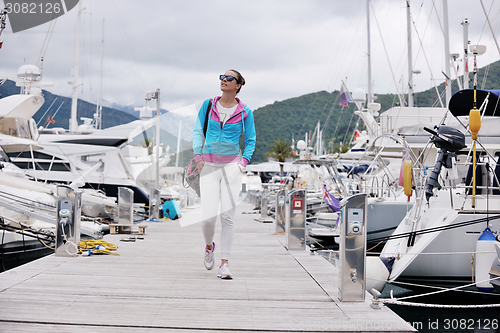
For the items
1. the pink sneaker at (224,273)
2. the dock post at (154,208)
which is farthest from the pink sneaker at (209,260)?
the dock post at (154,208)

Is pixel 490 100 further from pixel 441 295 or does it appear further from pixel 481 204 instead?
pixel 441 295

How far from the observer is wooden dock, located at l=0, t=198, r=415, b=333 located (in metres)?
3.32

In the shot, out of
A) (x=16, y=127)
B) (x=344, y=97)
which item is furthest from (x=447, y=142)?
(x=344, y=97)

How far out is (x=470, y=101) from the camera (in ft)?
28.8

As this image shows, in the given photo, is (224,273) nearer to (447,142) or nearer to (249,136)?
(249,136)

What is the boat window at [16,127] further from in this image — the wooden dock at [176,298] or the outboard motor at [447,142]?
the outboard motor at [447,142]

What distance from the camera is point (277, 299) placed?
4168mm

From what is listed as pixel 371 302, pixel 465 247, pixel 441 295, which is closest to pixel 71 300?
pixel 371 302

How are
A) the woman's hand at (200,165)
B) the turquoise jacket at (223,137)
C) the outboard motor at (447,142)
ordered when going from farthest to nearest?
1. the outboard motor at (447,142)
2. the turquoise jacket at (223,137)
3. the woman's hand at (200,165)

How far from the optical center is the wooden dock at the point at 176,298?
3.32m

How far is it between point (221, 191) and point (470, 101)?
6.28 meters

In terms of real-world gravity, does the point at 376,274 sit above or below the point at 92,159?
below

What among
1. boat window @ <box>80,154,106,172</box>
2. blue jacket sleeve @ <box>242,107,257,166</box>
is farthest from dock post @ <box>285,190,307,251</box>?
boat window @ <box>80,154,106,172</box>

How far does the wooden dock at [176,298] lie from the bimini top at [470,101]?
15.6 ft
